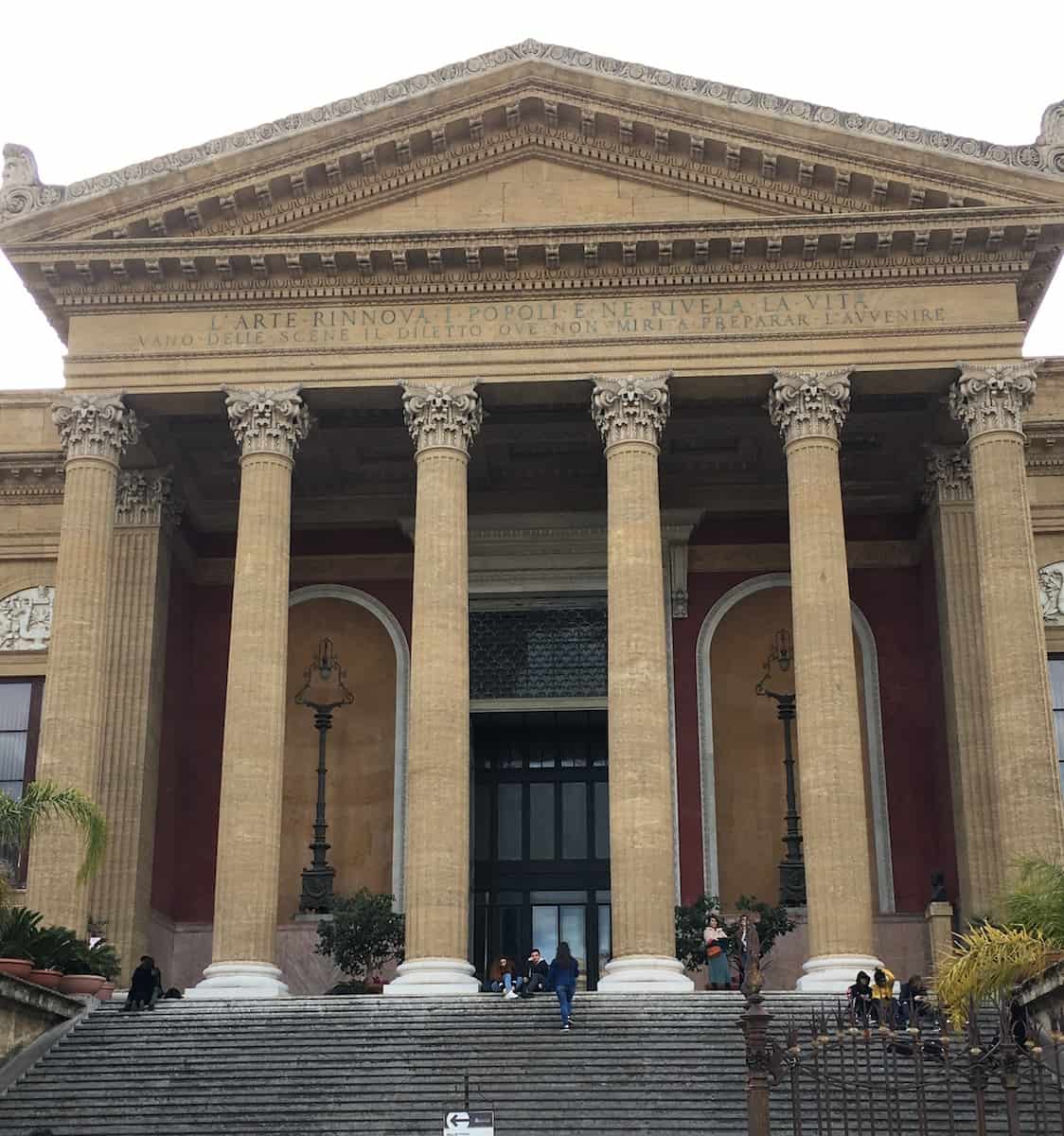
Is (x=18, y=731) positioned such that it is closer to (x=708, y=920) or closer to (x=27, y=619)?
(x=27, y=619)

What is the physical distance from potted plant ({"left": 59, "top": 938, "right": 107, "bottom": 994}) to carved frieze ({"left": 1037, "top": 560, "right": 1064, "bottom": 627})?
1919 centimetres

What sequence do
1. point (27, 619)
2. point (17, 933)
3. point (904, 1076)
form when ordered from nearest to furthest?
1. point (904, 1076)
2. point (17, 933)
3. point (27, 619)

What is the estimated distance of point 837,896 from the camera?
88.0ft

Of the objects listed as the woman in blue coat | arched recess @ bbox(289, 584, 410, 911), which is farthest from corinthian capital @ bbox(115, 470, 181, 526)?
the woman in blue coat

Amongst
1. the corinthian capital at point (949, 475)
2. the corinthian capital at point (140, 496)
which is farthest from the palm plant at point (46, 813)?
the corinthian capital at point (949, 475)

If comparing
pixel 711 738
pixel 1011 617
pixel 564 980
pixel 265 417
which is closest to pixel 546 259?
pixel 265 417

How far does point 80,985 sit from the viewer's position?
25375 millimetres

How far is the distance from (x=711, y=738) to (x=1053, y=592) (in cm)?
739

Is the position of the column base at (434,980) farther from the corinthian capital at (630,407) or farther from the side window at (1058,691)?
the side window at (1058,691)

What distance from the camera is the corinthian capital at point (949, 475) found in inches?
1282

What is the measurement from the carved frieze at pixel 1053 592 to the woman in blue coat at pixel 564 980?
565 inches

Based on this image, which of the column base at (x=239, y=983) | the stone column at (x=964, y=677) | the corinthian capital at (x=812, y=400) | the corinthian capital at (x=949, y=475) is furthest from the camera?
the corinthian capital at (x=949, y=475)

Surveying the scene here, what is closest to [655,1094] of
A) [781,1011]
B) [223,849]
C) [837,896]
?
[781,1011]

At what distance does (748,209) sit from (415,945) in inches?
550
